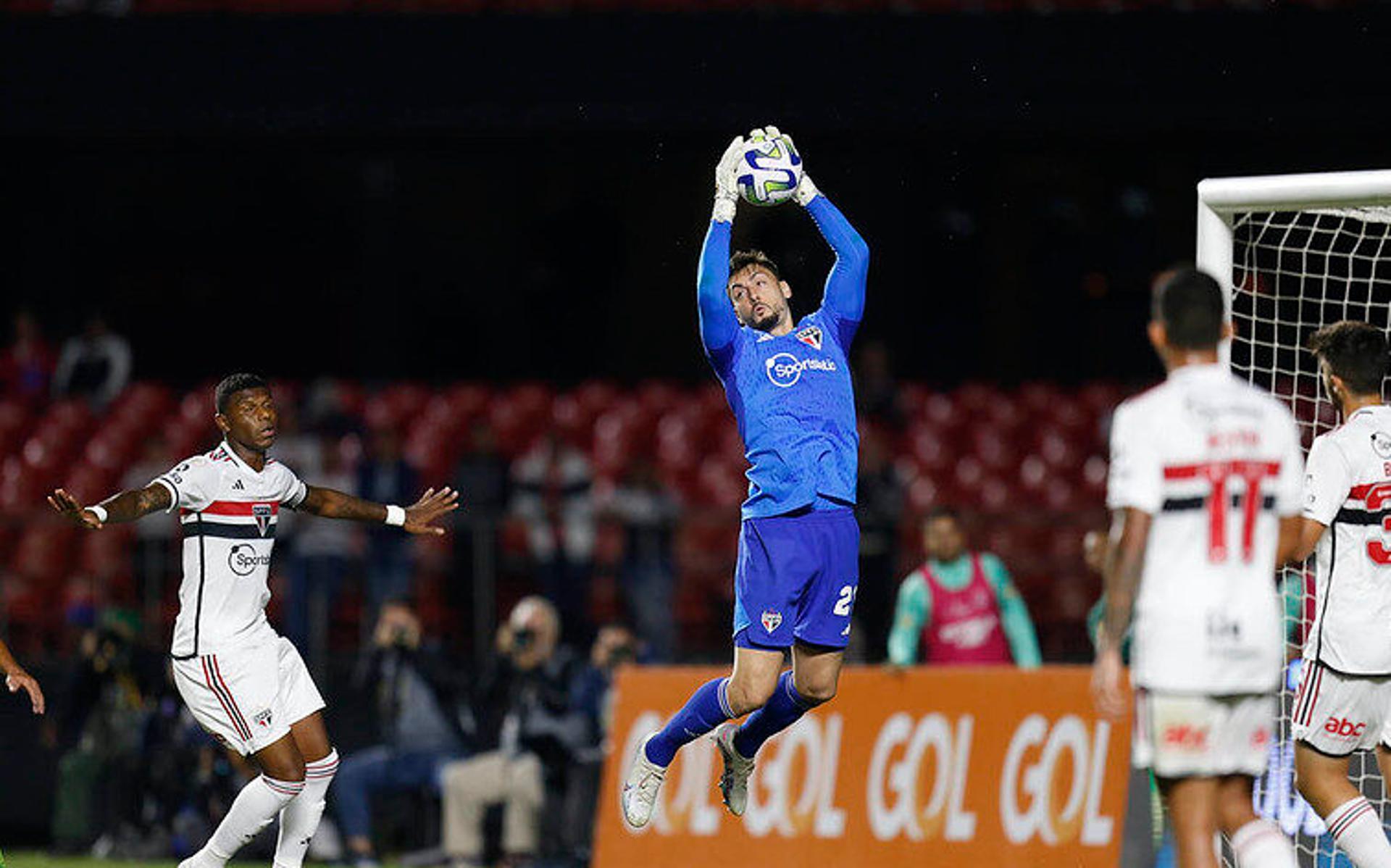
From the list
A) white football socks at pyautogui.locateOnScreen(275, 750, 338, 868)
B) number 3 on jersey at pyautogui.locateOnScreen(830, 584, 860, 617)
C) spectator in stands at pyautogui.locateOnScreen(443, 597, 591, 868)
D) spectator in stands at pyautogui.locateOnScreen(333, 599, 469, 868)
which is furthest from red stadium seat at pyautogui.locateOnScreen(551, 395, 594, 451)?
number 3 on jersey at pyautogui.locateOnScreen(830, 584, 860, 617)

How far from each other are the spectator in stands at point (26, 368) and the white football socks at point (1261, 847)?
1483 centimetres

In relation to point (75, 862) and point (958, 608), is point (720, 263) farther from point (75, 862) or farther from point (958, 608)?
point (75, 862)

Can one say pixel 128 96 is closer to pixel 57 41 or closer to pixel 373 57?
pixel 57 41

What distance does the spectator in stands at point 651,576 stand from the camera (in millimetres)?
15180

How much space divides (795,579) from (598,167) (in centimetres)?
1414

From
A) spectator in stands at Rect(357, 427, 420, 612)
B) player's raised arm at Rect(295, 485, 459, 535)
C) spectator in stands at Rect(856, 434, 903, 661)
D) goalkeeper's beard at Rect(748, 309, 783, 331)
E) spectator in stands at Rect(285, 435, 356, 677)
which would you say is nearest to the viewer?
goalkeeper's beard at Rect(748, 309, 783, 331)

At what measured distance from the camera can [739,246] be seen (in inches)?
824

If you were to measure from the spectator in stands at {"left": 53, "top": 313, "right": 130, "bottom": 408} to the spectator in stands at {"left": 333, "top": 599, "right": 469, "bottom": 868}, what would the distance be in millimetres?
6205

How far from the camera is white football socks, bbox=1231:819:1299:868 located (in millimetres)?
6938

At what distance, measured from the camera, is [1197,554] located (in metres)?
6.75

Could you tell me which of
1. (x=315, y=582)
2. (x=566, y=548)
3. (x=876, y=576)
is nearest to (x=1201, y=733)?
(x=876, y=576)

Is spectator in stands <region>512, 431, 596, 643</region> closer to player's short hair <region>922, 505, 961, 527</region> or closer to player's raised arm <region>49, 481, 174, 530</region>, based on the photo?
player's short hair <region>922, 505, 961, 527</region>

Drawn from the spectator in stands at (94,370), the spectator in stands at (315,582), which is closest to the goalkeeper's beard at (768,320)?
the spectator in stands at (315,582)

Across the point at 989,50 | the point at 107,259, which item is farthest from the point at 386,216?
the point at 989,50
